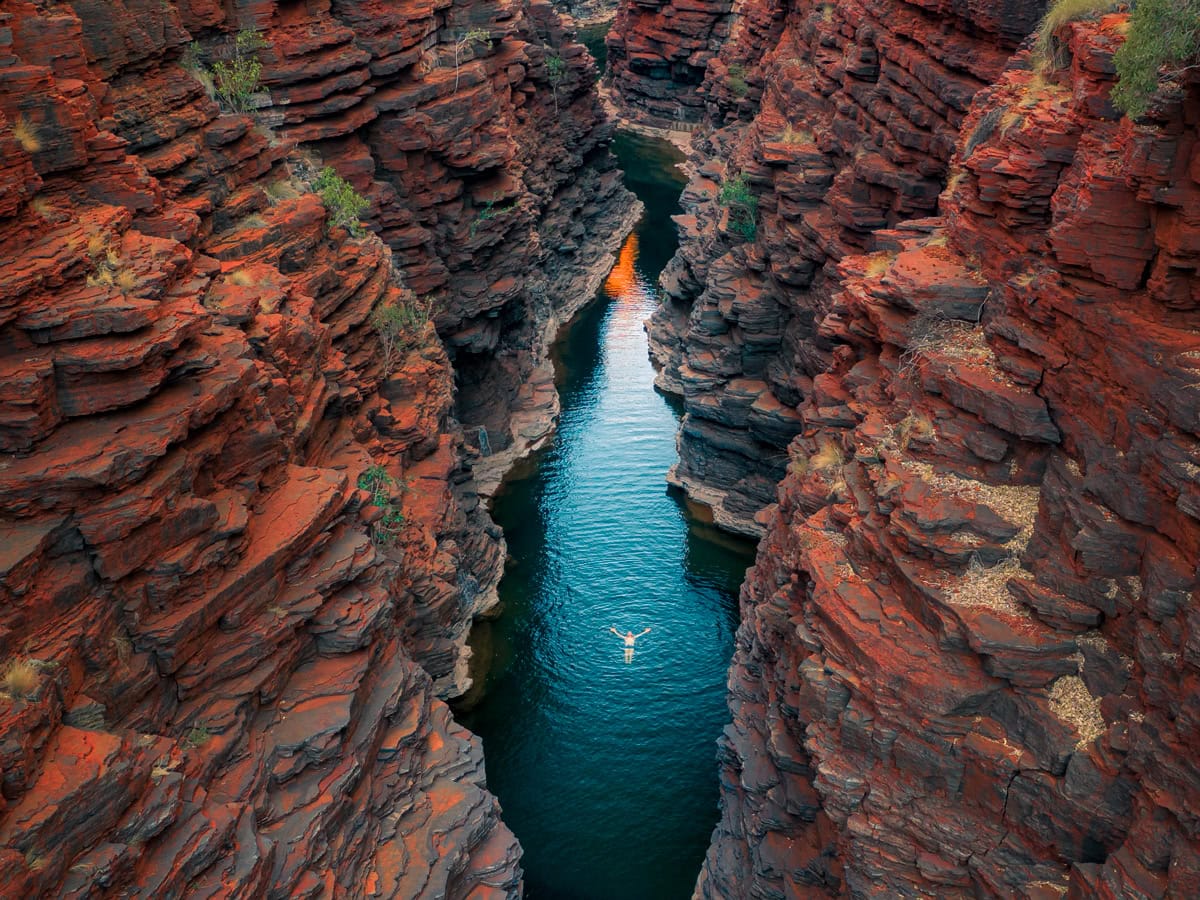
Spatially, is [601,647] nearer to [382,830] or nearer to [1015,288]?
[382,830]

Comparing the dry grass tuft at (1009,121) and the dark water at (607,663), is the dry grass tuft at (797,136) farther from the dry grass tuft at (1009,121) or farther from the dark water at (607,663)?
the dry grass tuft at (1009,121)

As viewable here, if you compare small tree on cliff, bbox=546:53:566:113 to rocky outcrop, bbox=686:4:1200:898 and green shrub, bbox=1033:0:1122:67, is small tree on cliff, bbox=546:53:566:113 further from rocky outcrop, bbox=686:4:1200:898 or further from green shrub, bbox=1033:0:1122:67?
green shrub, bbox=1033:0:1122:67

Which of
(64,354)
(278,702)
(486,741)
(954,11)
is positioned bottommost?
(486,741)

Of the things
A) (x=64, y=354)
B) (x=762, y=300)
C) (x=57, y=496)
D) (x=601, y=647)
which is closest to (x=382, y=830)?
(x=57, y=496)

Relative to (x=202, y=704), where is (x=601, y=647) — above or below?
below

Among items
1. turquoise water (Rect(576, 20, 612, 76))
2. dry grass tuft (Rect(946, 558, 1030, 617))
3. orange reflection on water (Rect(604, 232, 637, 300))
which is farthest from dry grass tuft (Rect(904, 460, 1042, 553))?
turquoise water (Rect(576, 20, 612, 76))

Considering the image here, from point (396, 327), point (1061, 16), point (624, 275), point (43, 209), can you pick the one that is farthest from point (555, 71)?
point (43, 209)

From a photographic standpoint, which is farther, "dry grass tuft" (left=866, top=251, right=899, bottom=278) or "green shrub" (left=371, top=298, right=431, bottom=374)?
"green shrub" (left=371, top=298, right=431, bottom=374)
